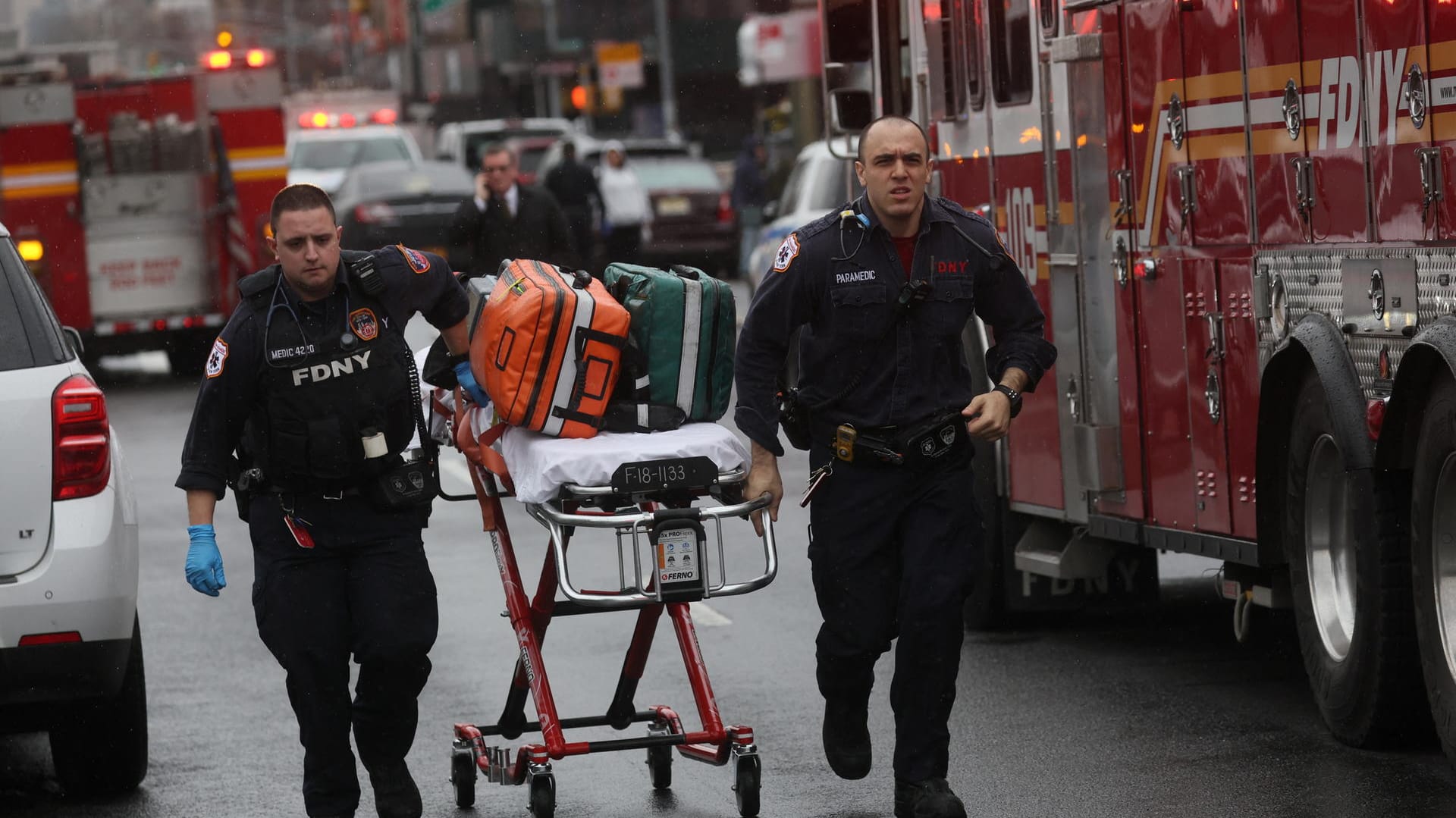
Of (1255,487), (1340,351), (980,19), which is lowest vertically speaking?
(1255,487)

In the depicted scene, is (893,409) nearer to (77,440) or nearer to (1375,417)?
(1375,417)

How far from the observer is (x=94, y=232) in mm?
21891

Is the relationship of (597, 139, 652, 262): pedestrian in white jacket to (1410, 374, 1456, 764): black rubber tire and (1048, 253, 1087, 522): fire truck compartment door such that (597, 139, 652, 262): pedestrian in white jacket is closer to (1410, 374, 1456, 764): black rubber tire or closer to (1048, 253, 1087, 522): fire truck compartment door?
(1048, 253, 1087, 522): fire truck compartment door

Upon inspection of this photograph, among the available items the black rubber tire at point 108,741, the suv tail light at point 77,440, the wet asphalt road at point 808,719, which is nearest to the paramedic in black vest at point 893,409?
the wet asphalt road at point 808,719

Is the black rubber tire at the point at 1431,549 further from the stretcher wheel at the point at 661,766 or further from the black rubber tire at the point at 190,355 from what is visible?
the black rubber tire at the point at 190,355

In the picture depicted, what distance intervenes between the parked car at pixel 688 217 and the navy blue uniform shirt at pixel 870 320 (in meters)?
24.7

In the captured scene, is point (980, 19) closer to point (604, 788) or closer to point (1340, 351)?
point (1340, 351)

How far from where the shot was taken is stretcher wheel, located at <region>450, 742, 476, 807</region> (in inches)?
269

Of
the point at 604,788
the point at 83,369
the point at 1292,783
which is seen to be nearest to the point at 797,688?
the point at 604,788

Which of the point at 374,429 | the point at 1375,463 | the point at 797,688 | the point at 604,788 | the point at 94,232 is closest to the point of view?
the point at 374,429

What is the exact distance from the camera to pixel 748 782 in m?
6.46

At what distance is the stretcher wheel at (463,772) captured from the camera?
6844 millimetres

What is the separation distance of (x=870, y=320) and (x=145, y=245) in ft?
54.8

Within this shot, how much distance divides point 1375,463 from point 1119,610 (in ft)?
10.7
